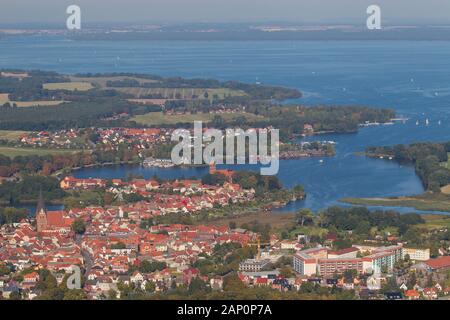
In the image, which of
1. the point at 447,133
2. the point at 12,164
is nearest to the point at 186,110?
the point at 447,133

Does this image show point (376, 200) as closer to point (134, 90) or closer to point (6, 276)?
point (6, 276)

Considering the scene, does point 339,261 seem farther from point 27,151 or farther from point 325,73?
point 325,73

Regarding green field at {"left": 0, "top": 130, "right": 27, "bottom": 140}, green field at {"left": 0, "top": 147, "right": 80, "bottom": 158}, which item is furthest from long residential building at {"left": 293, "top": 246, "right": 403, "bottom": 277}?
green field at {"left": 0, "top": 130, "right": 27, "bottom": 140}

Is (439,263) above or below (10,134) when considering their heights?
above

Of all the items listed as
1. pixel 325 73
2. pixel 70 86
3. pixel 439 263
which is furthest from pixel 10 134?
pixel 325 73

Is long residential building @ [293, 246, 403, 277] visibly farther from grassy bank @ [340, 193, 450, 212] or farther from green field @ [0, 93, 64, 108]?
green field @ [0, 93, 64, 108]

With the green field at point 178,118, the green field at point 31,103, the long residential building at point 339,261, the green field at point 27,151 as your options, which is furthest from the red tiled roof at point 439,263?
the green field at point 31,103

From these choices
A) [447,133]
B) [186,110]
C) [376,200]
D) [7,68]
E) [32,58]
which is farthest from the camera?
[32,58]

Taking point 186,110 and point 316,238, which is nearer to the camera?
point 316,238
